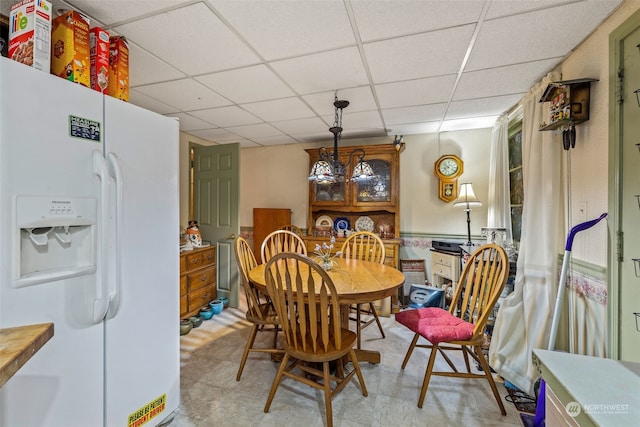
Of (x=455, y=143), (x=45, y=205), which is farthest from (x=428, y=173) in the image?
(x=45, y=205)

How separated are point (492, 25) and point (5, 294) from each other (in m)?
2.53

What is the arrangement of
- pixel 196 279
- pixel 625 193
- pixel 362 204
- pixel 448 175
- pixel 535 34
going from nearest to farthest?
pixel 625 193
pixel 535 34
pixel 196 279
pixel 448 175
pixel 362 204

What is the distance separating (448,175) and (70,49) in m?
3.71

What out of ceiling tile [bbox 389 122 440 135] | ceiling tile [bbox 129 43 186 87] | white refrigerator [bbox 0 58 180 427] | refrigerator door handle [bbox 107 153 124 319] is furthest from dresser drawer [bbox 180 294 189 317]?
ceiling tile [bbox 389 122 440 135]

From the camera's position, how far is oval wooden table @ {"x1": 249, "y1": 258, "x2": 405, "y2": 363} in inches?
65.1

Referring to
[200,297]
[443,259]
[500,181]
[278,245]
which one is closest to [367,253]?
[278,245]

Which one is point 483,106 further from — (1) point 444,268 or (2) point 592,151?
(1) point 444,268

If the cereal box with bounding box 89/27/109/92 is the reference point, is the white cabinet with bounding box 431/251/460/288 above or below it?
below

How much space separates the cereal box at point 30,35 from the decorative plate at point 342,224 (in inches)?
131

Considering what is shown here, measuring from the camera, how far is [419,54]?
70.1 inches

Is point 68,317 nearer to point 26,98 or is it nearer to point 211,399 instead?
point 26,98

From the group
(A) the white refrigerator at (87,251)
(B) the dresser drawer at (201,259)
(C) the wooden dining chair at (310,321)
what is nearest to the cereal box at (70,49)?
(A) the white refrigerator at (87,251)

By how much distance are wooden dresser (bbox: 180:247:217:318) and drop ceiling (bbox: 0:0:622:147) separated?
5.25ft

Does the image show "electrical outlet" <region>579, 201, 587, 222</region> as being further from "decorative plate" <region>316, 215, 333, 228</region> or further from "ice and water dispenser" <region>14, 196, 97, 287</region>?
"decorative plate" <region>316, 215, 333, 228</region>
